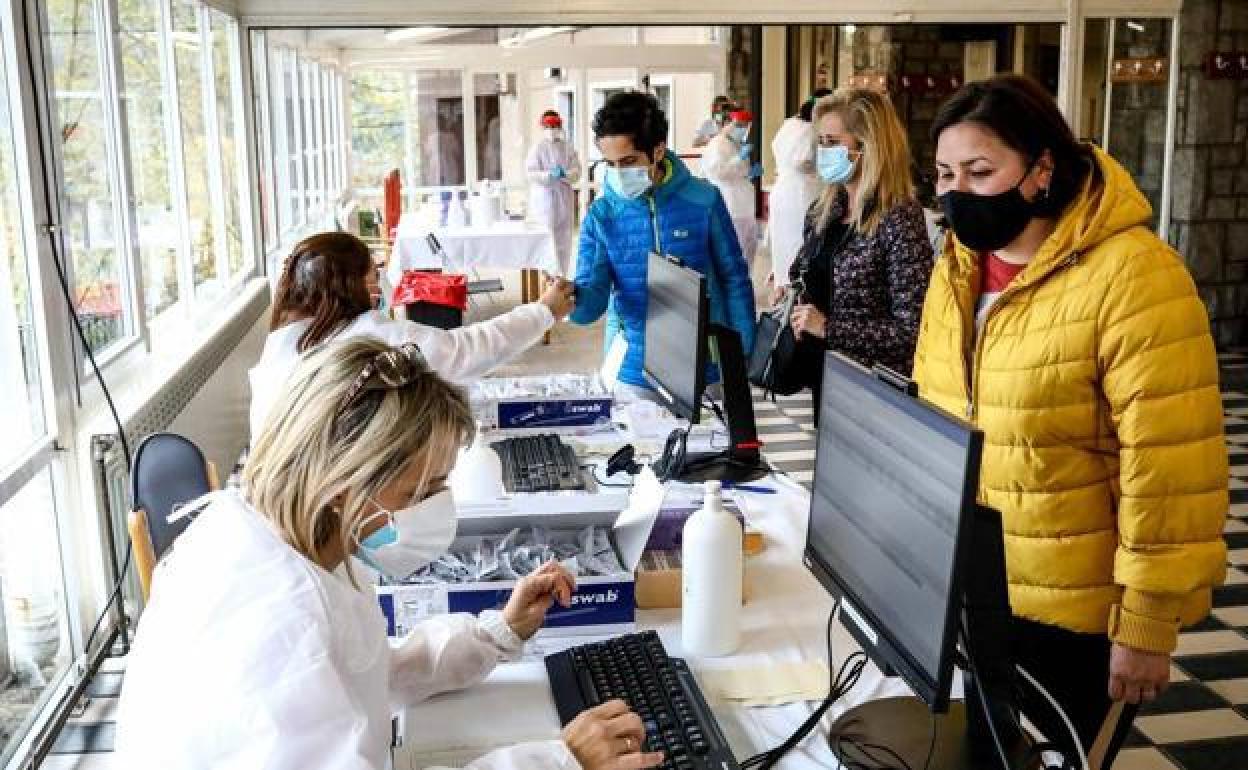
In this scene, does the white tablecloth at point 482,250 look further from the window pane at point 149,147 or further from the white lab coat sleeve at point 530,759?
the white lab coat sleeve at point 530,759

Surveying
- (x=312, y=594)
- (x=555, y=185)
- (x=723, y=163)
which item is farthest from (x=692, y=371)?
(x=555, y=185)

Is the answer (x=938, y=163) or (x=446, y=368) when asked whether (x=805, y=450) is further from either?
(x=938, y=163)

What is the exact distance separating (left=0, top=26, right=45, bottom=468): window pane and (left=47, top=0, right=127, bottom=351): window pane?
255 mm

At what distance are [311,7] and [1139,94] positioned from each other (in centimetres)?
501

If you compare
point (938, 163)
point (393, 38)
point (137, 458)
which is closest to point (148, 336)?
point (137, 458)

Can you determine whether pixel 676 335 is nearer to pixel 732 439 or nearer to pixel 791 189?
pixel 732 439

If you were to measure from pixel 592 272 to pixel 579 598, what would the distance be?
148cm

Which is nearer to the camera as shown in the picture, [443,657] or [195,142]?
[443,657]

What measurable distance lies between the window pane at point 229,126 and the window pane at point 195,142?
0.84 ft

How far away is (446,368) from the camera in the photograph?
277cm

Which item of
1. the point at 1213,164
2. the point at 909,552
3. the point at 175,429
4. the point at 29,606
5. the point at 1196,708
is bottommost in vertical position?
the point at 1196,708

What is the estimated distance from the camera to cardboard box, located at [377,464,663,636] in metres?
1.76

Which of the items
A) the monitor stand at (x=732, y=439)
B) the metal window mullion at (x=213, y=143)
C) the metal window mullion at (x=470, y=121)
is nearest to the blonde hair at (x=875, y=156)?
the monitor stand at (x=732, y=439)

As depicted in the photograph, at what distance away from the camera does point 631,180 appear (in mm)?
3068
